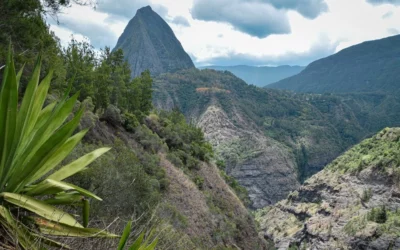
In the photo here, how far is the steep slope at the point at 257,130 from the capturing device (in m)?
132

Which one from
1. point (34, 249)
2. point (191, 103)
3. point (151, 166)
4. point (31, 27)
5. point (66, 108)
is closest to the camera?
point (34, 249)

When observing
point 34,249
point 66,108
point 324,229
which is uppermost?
point 66,108

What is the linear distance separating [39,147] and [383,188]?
83578 mm

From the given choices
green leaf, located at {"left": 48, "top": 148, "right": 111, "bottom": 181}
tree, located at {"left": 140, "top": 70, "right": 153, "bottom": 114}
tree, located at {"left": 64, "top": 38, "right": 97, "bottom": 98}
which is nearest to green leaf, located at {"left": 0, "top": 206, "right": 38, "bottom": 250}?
green leaf, located at {"left": 48, "top": 148, "right": 111, "bottom": 181}

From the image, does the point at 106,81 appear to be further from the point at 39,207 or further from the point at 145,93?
the point at 39,207

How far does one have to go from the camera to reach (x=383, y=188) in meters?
74.1

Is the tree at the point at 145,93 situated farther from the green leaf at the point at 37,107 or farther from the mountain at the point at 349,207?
the mountain at the point at 349,207

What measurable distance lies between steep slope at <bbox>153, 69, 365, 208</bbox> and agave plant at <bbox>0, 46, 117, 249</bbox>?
12303 cm

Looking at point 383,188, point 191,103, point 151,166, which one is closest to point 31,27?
point 151,166

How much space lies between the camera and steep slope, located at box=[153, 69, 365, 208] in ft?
432

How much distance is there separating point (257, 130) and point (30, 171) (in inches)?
5843

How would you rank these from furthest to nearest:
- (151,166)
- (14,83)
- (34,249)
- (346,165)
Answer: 1. (346,165)
2. (151,166)
3. (14,83)
4. (34,249)

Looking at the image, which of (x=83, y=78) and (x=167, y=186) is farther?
(x=83, y=78)

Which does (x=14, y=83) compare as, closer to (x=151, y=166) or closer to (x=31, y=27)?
(x=31, y=27)
